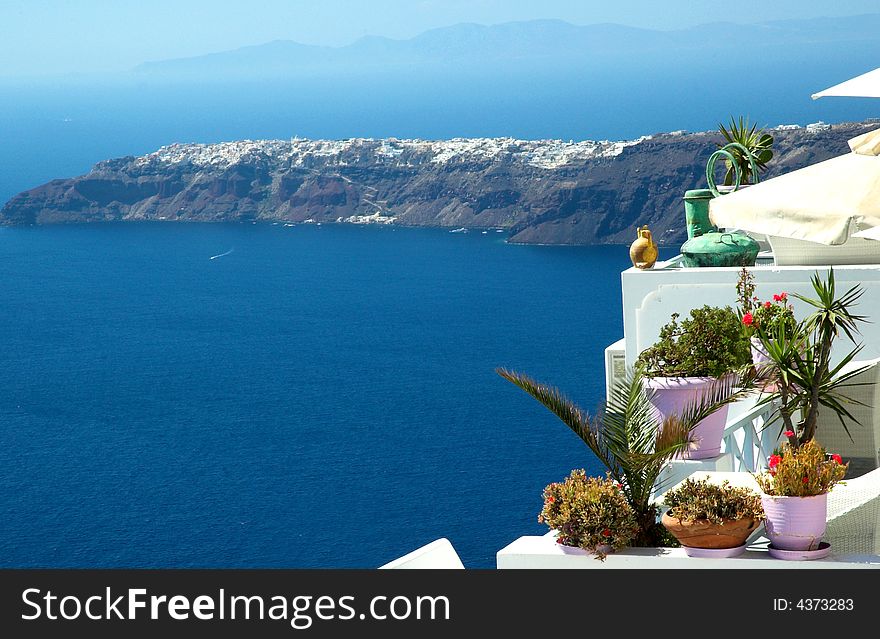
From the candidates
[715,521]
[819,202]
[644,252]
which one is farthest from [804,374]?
[644,252]

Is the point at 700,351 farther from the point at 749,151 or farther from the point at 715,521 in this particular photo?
the point at 749,151

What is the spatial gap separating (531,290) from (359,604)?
79651 millimetres

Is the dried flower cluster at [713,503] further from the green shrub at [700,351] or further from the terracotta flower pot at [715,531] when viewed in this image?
the green shrub at [700,351]

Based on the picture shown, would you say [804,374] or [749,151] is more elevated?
[749,151]

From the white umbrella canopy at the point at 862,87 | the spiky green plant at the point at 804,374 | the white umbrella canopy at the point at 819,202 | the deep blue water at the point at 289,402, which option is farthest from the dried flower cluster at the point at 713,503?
the deep blue water at the point at 289,402

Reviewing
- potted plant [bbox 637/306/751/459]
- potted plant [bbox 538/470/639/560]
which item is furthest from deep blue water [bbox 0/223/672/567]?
potted plant [bbox 538/470/639/560]

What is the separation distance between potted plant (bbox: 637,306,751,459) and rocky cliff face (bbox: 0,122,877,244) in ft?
310

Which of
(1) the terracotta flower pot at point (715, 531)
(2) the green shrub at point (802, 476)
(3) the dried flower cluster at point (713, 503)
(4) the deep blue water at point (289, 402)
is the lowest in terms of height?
(4) the deep blue water at point (289, 402)

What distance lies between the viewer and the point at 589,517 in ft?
12.4

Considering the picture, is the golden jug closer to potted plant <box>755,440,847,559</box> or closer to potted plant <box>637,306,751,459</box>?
potted plant <box>637,306,751,459</box>

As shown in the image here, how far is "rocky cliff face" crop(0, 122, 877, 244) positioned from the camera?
104 metres

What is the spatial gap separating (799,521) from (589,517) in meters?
0.65

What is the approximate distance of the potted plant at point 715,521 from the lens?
367cm

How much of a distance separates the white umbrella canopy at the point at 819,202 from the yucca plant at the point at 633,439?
1.10 meters
